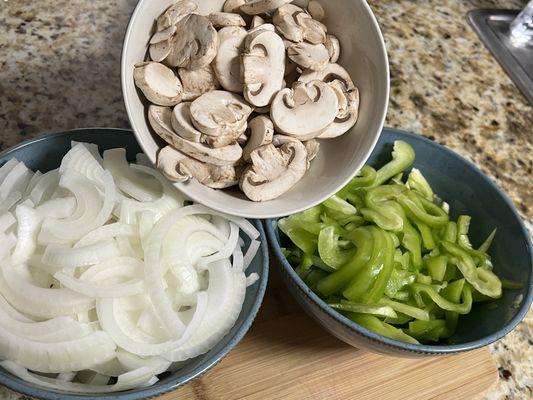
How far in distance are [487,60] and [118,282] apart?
167cm

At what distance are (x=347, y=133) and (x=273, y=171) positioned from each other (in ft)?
0.69

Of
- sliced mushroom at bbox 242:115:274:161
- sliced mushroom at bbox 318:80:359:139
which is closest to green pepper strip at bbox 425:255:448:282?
sliced mushroom at bbox 318:80:359:139

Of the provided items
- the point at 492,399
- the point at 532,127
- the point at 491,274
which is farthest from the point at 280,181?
the point at 532,127

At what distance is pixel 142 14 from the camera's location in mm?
1001

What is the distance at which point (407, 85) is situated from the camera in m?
1.85

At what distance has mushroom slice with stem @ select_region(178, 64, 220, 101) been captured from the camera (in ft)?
3.43

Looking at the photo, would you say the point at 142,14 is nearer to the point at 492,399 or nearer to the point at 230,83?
the point at 230,83

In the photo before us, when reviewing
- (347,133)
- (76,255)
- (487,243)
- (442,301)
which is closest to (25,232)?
(76,255)

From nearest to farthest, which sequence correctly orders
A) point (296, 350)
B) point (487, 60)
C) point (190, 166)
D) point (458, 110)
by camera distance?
point (190, 166) < point (296, 350) < point (458, 110) < point (487, 60)

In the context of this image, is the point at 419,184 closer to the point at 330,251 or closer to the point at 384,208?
the point at 384,208

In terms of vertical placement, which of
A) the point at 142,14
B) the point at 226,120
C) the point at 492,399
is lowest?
the point at 492,399

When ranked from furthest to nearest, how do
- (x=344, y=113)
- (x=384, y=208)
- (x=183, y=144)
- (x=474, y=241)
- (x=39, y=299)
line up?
(x=474, y=241), (x=384, y=208), (x=344, y=113), (x=183, y=144), (x=39, y=299)

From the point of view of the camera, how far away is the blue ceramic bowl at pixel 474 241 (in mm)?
1006

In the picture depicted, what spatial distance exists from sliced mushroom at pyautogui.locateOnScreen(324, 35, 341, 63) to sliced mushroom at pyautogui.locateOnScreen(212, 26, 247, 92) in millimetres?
187
